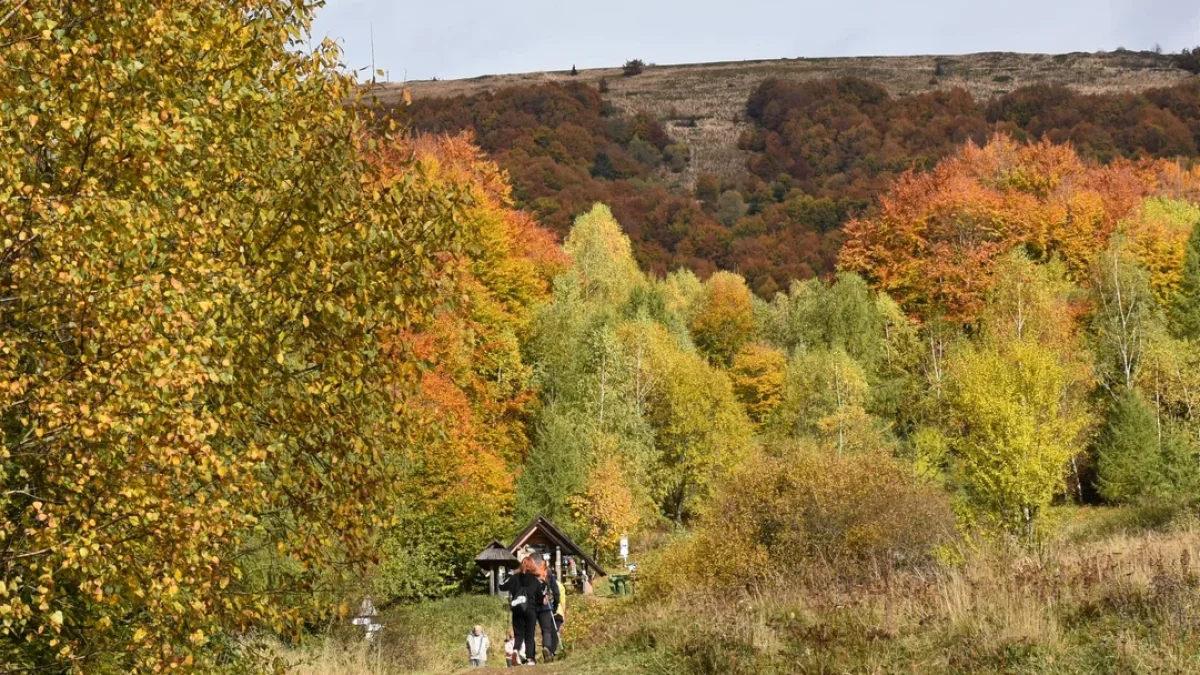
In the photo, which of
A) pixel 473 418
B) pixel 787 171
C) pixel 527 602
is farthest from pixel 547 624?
pixel 787 171

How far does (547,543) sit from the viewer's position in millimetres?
45844

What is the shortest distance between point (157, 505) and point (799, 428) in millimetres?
56523

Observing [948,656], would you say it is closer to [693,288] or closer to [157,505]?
[157,505]

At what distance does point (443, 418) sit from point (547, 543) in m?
32.1

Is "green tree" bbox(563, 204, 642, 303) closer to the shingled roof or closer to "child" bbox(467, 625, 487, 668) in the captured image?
the shingled roof

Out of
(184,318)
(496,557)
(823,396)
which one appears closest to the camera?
(184,318)

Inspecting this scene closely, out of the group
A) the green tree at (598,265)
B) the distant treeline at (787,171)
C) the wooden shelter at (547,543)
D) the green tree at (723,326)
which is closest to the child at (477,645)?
the wooden shelter at (547,543)

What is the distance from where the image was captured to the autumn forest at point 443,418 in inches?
296

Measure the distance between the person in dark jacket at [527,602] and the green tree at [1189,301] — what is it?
56.1 meters

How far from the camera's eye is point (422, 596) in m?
43.1

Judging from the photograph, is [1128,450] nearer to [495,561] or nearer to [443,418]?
[495,561]

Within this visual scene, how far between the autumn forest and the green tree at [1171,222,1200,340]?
24 centimetres

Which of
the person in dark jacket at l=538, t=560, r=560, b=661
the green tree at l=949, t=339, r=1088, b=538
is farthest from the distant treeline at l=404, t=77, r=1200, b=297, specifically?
the person in dark jacket at l=538, t=560, r=560, b=661

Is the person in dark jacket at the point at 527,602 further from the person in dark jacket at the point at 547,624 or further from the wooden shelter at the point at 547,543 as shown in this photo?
the wooden shelter at the point at 547,543
